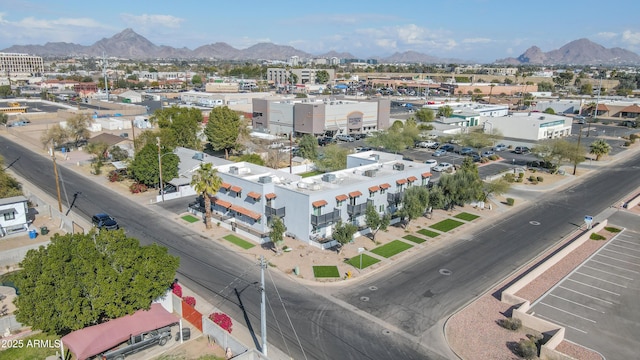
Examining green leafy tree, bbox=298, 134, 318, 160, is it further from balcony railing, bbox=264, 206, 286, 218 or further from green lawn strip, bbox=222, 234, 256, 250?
green lawn strip, bbox=222, 234, 256, 250

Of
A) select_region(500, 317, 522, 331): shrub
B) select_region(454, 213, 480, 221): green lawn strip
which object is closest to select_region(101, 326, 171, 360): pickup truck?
select_region(500, 317, 522, 331): shrub

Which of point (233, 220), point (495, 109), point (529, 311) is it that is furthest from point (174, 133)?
point (495, 109)

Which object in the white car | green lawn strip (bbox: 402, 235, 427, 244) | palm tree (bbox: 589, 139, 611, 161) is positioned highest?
palm tree (bbox: 589, 139, 611, 161)

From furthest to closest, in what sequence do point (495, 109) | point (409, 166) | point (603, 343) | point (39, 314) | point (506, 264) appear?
point (495, 109) → point (409, 166) → point (506, 264) → point (603, 343) → point (39, 314)

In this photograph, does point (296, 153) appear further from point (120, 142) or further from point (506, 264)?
point (506, 264)

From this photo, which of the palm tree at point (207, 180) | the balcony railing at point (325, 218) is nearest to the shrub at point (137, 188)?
the palm tree at point (207, 180)

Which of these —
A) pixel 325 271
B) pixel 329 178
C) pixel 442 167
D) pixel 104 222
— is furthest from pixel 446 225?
pixel 104 222
